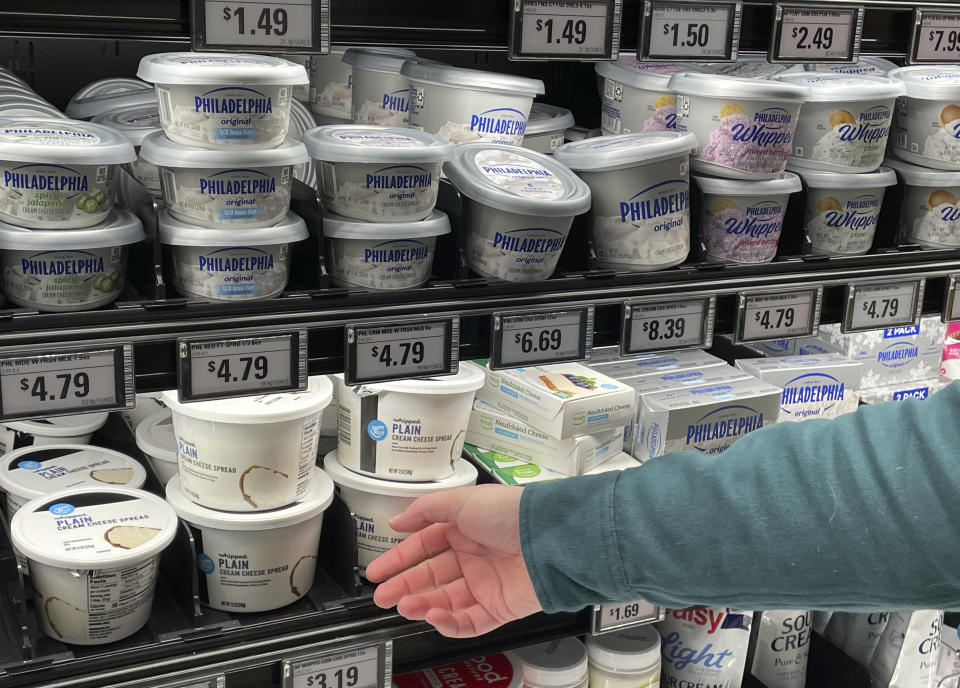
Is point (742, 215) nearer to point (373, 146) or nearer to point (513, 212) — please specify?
point (513, 212)

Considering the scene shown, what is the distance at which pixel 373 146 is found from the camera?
132 centimetres

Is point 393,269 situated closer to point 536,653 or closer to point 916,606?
point 916,606

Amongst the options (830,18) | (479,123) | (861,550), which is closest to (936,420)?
(861,550)

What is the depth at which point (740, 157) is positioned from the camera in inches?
59.9

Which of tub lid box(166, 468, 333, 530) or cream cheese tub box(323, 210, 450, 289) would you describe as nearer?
cream cheese tub box(323, 210, 450, 289)

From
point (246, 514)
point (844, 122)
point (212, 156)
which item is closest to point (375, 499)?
point (246, 514)

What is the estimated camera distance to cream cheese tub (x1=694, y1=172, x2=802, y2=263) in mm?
1527

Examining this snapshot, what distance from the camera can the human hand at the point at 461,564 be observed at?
1.20m

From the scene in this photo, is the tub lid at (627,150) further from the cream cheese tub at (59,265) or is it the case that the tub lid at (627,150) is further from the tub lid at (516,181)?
the cream cheese tub at (59,265)

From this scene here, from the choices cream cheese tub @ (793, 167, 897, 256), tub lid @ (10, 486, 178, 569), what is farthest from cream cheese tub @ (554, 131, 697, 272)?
tub lid @ (10, 486, 178, 569)

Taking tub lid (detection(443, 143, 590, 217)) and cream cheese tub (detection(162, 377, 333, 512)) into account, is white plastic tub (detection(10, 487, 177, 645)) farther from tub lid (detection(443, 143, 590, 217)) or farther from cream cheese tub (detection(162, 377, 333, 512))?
tub lid (detection(443, 143, 590, 217))

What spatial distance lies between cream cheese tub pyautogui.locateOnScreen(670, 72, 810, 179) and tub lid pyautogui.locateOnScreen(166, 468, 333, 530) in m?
0.76

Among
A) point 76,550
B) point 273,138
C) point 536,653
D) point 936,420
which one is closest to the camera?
point 936,420

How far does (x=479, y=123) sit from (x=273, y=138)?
16.0 inches
